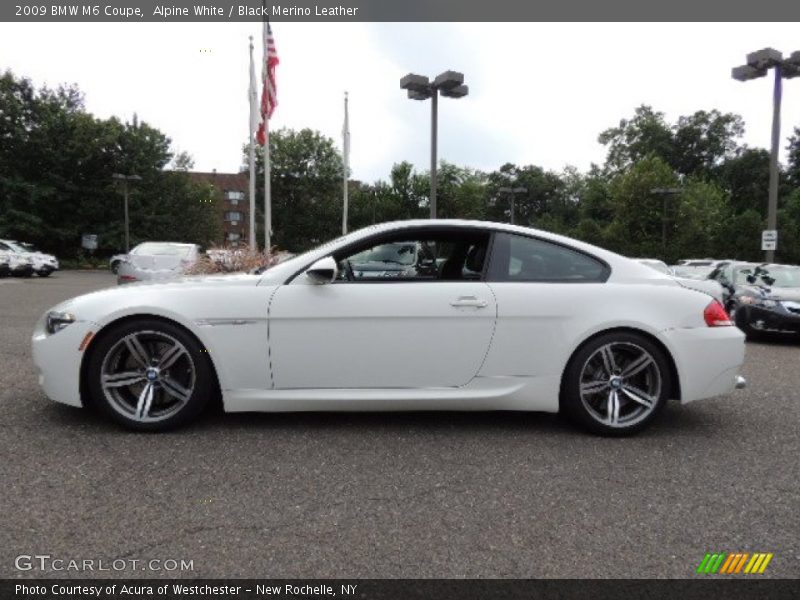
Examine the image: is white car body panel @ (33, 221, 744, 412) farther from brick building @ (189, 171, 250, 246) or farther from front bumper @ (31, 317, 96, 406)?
brick building @ (189, 171, 250, 246)

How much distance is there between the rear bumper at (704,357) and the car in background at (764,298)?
6.52m

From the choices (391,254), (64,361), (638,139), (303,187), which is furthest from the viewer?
(638,139)

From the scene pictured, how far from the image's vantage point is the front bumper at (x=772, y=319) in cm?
988

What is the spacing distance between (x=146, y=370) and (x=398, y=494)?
1.86 m

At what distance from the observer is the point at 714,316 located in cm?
439

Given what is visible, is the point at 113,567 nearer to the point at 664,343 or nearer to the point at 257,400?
the point at 257,400

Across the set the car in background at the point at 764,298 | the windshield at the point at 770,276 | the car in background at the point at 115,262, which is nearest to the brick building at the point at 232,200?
the car in background at the point at 115,262

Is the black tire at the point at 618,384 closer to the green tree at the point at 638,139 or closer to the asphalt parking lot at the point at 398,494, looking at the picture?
the asphalt parking lot at the point at 398,494

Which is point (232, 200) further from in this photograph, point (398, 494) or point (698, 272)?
point (398, 494)

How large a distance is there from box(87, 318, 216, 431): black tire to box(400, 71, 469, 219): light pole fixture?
14172 mm

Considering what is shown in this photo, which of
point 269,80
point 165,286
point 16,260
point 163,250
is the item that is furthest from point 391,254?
point 16,260

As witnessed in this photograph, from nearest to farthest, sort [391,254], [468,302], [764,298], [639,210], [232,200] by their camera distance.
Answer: [468,302], [391,254], [764,298], [639,210], [232,200]

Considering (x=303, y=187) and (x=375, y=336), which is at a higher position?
(x=303, y=187)
